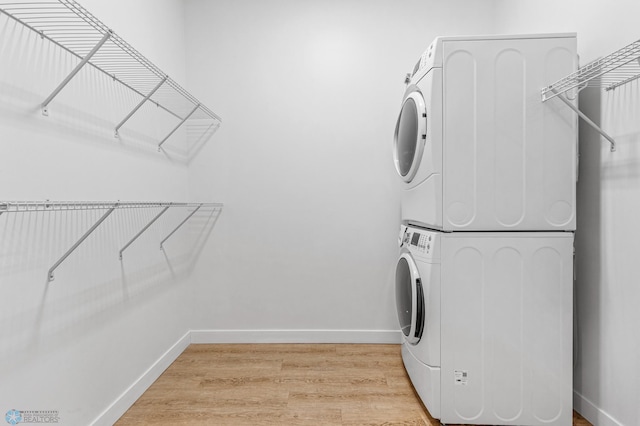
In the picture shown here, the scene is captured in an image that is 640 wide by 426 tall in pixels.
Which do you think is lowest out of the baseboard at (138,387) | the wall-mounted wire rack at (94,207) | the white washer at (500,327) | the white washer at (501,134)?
the baseboard at (138,387)

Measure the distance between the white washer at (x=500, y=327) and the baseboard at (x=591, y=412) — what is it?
13 cm

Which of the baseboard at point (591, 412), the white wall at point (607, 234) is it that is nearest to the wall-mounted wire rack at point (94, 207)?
the white wall at point (607, 234)

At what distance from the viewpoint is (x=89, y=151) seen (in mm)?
1548

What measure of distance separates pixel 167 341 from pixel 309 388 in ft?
3.11

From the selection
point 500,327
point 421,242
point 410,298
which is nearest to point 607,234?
point 500,327

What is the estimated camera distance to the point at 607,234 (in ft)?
5.23

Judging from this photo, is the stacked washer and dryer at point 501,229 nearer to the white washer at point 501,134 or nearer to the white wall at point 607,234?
the white washer at point 501,134

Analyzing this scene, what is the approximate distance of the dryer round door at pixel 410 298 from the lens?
1.76 metres

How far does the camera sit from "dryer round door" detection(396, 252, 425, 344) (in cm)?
176

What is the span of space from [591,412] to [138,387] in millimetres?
2182

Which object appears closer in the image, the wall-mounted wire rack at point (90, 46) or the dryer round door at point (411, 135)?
the wall-mounted wire rack at point (90, 46)

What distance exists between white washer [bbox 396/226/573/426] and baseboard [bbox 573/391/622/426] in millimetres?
131

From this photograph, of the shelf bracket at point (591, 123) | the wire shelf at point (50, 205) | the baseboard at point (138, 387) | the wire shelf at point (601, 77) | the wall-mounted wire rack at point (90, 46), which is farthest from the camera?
the baseboard at point (138, 387)

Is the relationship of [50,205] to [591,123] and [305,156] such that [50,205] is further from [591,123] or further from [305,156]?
[591,123]
